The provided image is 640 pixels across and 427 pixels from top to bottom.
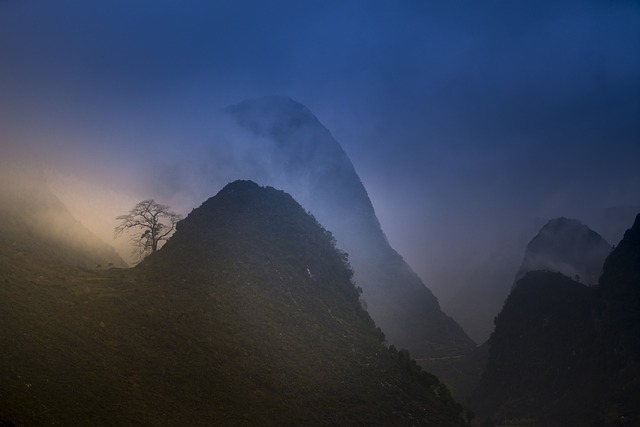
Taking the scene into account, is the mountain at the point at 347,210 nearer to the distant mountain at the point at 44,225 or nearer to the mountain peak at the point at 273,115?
the mountain peak at the point at 273,115

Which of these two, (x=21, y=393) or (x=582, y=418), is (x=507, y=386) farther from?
(x=21, y=393)

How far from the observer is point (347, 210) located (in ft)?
363

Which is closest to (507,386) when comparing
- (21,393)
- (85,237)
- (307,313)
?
(307,313)

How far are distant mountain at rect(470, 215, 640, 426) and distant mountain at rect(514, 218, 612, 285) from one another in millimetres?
31691

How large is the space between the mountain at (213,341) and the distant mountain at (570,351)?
85.3 feet

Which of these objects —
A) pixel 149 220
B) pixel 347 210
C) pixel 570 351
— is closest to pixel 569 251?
pixel 570 351

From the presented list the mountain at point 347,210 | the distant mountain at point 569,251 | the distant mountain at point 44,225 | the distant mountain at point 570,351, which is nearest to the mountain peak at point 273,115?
the mountain at point 347,210

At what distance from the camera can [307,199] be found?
108 meters

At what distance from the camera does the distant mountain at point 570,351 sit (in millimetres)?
56344

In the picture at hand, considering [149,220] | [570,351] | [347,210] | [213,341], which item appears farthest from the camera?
[347,210]

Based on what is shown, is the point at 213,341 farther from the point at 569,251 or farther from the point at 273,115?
the point at 569,251

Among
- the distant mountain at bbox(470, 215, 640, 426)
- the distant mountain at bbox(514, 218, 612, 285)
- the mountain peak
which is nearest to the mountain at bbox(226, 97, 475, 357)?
the mountain peak

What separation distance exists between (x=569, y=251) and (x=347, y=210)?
57.5 metres

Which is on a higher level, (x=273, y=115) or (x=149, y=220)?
(x=273, y=115)
